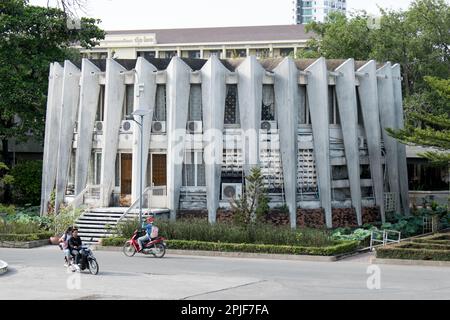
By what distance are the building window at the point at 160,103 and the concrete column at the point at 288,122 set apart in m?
5.08

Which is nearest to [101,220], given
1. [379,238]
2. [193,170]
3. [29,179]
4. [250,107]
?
[193,170]

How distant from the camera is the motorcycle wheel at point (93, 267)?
2094cm

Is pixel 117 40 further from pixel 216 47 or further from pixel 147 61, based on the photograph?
pixel 147 61

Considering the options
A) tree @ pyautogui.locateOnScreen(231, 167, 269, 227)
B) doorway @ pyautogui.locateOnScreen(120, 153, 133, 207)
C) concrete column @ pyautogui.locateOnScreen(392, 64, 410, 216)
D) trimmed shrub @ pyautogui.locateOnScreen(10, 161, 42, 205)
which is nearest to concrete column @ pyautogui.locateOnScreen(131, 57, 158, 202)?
doorway @ pyautogui.locateOnScreen(120, 153, 133, 207)

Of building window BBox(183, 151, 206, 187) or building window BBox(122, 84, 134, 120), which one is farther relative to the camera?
building window BBox(122, 84, 134, 120)

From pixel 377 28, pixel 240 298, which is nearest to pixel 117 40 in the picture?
pixel 377 28

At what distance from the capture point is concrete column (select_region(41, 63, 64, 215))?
3744cm

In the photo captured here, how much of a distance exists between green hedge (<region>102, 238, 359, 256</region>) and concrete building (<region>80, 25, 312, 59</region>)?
6937cm

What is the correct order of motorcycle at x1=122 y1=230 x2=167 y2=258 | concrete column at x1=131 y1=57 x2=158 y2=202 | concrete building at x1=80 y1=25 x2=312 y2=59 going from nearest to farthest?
motorcycle at x1=122 y1=230 x2=167 y2=258
concrete column at x1=131 y1=57 x2=158 y2=202
concrete building at x1=80 y1=25 x2=312 y2=59

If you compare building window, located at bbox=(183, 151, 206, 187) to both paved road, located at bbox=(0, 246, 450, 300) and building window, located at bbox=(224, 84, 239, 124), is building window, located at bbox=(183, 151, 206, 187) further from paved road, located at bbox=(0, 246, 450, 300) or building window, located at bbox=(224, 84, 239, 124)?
paved road, located at bbox=(0, 246, 450, 300)

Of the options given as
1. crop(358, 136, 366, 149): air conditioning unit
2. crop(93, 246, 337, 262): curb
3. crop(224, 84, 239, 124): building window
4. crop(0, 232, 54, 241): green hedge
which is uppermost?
crop(224, 84, 239, 124): building window

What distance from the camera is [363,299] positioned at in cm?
1666

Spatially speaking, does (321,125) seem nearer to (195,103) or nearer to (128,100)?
(195,103)

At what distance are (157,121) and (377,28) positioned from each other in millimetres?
22700
